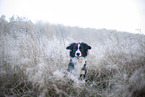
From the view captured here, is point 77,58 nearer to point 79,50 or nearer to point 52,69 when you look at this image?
point 79,50

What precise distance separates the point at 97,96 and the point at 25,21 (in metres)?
2.37

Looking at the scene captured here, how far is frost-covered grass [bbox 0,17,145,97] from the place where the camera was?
1.29 metres

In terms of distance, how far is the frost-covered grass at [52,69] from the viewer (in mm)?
1288

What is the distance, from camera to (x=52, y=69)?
1.61m

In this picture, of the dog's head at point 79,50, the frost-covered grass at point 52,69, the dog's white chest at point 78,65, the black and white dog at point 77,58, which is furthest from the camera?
the dog's head at point 79,50

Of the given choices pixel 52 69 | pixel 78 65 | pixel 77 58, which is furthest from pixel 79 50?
pixel 52 69

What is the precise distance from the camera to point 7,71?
5.22ft

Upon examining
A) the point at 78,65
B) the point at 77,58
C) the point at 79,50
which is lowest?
the point at 78,65

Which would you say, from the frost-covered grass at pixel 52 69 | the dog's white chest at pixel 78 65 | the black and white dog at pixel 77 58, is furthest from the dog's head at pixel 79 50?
the frost-covered grass at pixel 52 69

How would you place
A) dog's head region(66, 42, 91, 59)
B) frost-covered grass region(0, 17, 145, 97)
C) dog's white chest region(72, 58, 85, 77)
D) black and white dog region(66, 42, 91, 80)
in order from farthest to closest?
dog's head region(66, 42, 91, 59)
black and white dog region(66, 42, 91, 80)
dog's white chest region(72, 58, 85, 77)
frost-covered grass region(0, 17, 145, 97)

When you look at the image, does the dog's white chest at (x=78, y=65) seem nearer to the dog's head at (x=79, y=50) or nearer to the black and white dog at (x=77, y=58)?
the black and white dog at (x=77, y=58)

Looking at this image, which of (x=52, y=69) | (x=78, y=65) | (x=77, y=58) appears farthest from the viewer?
(x=77, y=58)

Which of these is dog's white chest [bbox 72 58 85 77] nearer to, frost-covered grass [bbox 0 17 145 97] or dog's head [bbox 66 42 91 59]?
dog's head [bbox 66 42 91 59]

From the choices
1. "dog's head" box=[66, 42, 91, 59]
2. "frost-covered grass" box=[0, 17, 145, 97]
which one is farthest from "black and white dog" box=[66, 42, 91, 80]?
"frost-covered grass" box=[0, 17, 145, 97]
